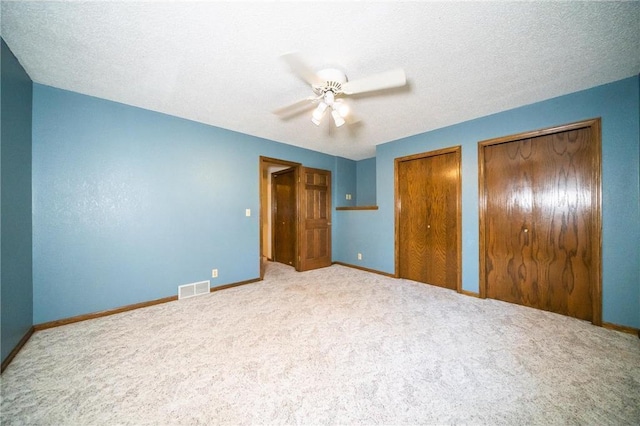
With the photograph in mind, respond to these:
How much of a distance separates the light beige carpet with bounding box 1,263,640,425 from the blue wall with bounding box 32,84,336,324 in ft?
1.51

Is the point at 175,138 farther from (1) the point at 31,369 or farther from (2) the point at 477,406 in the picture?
(2) the point at 477,406

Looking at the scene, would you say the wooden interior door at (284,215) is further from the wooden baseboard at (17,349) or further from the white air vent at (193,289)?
the wooden baseboard at (17,349)

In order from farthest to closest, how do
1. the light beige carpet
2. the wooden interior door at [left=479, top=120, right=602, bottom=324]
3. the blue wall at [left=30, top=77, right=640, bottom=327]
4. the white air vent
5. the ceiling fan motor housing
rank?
the white air vent → the wooden interior door at [left=479, top=120, right=602, bottom=324] → the blue wall at [left=30, top=77, right=640, bottom=327] → the ceiling fan motor housing → the light beige carpet

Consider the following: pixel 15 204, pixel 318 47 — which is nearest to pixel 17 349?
pixel 15 204

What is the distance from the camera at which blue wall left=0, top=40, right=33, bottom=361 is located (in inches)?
63.7

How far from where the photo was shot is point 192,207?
2.96 meters

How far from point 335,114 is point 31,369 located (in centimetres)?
299

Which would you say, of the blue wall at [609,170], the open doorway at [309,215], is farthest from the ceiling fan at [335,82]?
the open doorway at [309,215]

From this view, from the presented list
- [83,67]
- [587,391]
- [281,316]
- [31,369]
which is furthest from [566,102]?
[31,369]

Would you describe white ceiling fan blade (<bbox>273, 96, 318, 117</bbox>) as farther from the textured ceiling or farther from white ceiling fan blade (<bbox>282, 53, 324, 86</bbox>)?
white ceiling fan blade (<bbox>282, 53, 324, 86</bbox>)

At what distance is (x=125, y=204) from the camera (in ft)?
→ 8.16

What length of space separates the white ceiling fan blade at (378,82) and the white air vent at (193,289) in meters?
2.91

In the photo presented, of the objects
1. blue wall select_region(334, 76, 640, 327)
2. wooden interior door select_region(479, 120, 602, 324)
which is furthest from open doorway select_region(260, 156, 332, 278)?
wooden interior door select_region(479, 120, 602, 324)

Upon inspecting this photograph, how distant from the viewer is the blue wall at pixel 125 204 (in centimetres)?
213
